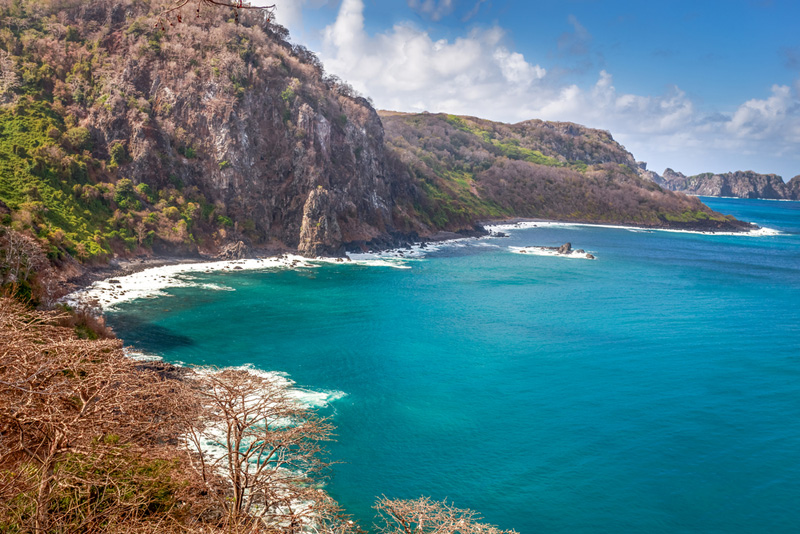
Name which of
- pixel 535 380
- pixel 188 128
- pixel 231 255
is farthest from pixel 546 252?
pixel 188 128

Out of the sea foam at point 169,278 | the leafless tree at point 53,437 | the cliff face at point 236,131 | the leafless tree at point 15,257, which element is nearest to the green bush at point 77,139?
the cliff face at point 236,131

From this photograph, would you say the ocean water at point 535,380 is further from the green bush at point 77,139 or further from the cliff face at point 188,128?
the green bush at point 77,139

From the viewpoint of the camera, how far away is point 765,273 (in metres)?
98.2

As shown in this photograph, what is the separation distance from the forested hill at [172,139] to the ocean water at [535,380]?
49.6ft

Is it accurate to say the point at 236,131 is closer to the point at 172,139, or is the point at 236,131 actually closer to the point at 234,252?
the point at 172,139

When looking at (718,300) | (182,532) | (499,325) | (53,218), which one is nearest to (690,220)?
(718,300)

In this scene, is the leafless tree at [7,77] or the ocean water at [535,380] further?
the leafless tree at [7,77]

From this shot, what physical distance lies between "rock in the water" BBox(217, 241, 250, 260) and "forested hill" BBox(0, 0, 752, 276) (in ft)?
5.32

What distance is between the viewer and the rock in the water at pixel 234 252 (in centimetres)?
8531

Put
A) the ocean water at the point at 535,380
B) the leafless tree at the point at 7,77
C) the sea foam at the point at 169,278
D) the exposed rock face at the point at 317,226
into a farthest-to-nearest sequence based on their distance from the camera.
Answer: the exposed rock face at the point at 317,226, the leafless tree at the point at 7,77, the sea foam at the point at 169,278, the ocean water at the point at 535,380

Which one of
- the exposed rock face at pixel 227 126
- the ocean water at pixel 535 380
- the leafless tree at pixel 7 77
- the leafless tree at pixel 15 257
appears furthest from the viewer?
the exposed rock face at pixel 227 126

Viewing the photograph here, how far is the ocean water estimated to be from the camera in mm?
28516

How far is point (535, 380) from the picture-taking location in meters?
43.7

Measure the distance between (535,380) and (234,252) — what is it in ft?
192
